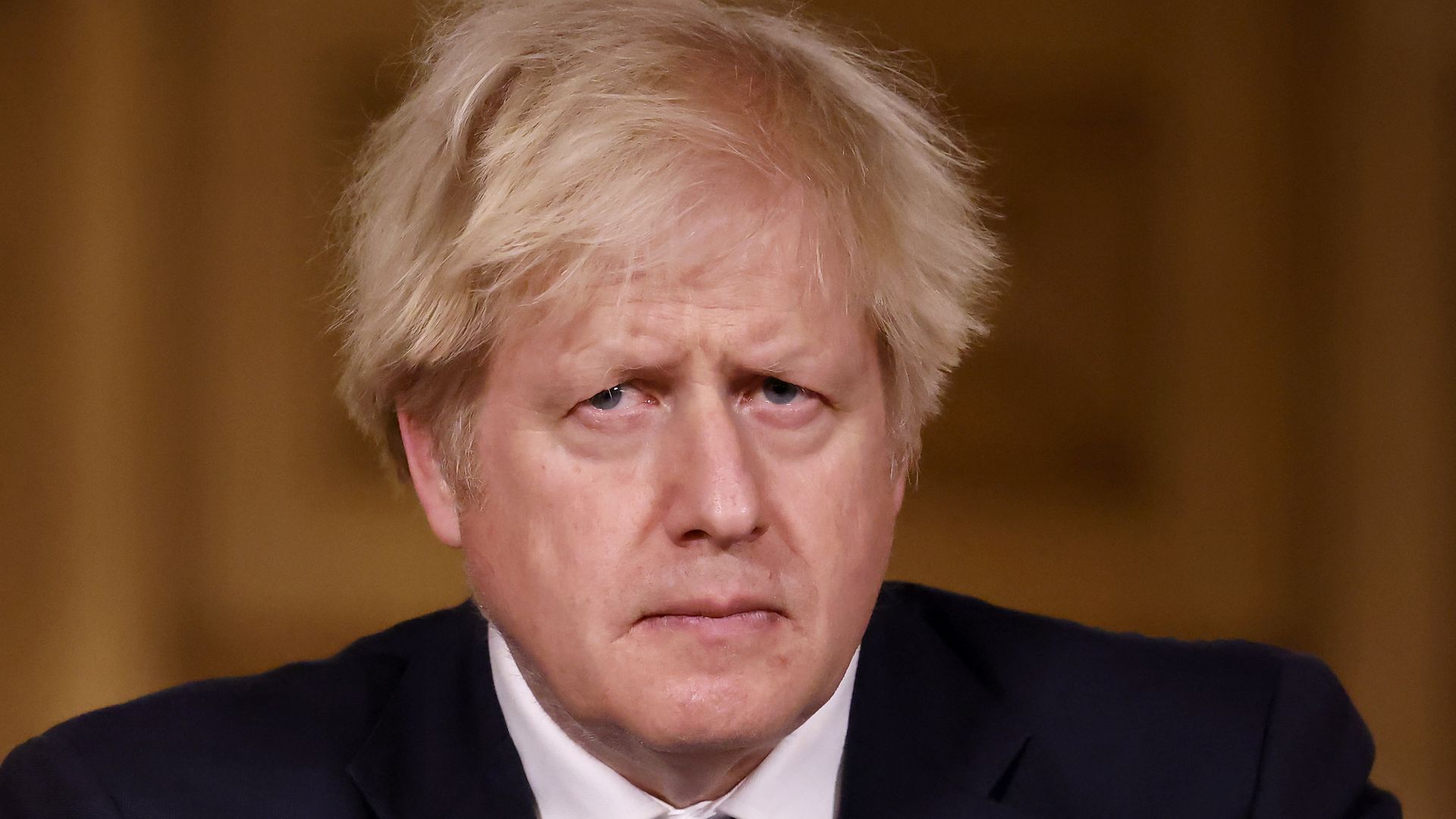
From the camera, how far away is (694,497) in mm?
1104

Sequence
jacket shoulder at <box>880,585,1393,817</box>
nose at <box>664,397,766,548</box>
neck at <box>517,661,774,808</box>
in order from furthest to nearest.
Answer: jacket shoulder at <box>880,585,1393,817</box>, neck at <box>517,661,774,808</box>, nose at <box>664,397,766,548</box>

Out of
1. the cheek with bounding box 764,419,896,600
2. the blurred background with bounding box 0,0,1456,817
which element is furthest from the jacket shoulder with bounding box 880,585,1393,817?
the blurred background with bounding box 0,0,1456,817

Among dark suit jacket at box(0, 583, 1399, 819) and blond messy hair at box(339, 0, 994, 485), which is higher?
blond messy hair at box(339, 0, 994, 485)

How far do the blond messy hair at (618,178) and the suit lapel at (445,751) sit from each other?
237 millimetres

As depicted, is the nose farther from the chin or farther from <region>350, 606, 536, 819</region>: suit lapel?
<region>350, 606, 536, 819</region>: suit lapel

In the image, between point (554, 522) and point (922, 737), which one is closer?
point (554, 522)

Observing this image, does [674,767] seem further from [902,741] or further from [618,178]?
[618,178]

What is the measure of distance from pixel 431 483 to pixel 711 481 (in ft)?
1.08

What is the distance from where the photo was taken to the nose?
3.59ft

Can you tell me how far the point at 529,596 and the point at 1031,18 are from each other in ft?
4.32

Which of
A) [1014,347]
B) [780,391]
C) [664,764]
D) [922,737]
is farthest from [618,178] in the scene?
[1014,347]

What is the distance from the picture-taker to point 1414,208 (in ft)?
7.08

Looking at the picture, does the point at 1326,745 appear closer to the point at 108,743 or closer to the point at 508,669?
the point at 508,669

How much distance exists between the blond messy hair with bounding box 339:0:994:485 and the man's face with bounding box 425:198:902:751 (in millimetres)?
47
